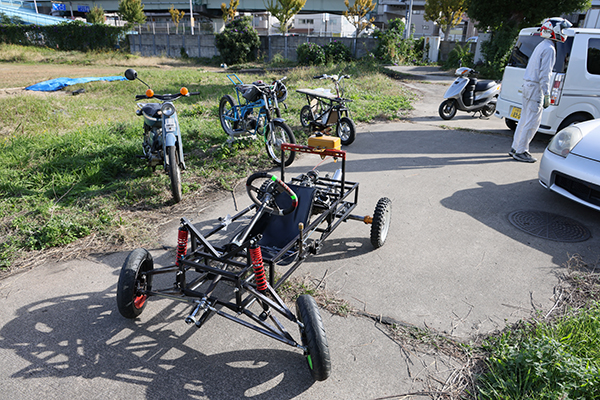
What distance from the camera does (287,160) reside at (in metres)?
6.60

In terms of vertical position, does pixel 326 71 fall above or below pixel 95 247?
above

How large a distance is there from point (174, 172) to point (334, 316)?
300 centimetres

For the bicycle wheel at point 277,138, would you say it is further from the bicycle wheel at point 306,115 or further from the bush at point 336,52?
the bush at point 336,52

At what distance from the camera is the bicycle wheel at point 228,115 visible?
7.46 meters

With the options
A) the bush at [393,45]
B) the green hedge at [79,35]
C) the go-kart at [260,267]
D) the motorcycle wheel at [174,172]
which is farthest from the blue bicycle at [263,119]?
the green hedge at [79,35]

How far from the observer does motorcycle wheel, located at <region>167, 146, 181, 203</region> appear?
16.6 ft

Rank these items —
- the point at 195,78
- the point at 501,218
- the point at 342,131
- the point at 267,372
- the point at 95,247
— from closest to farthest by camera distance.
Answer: the point at 267,372 → the point at 95,247 → the point at 501,218 → the point at 342,131 → the point at 195,78

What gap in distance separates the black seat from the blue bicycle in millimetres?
2688

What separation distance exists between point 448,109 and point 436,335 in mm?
8403

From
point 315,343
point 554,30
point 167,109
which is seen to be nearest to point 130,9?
point 167,109

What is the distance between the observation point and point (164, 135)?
5.23m

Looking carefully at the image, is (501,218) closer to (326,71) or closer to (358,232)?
(358,232)

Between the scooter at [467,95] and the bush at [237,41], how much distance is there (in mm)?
22453

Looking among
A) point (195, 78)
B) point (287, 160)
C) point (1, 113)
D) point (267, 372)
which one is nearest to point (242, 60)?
point (195, 78)
